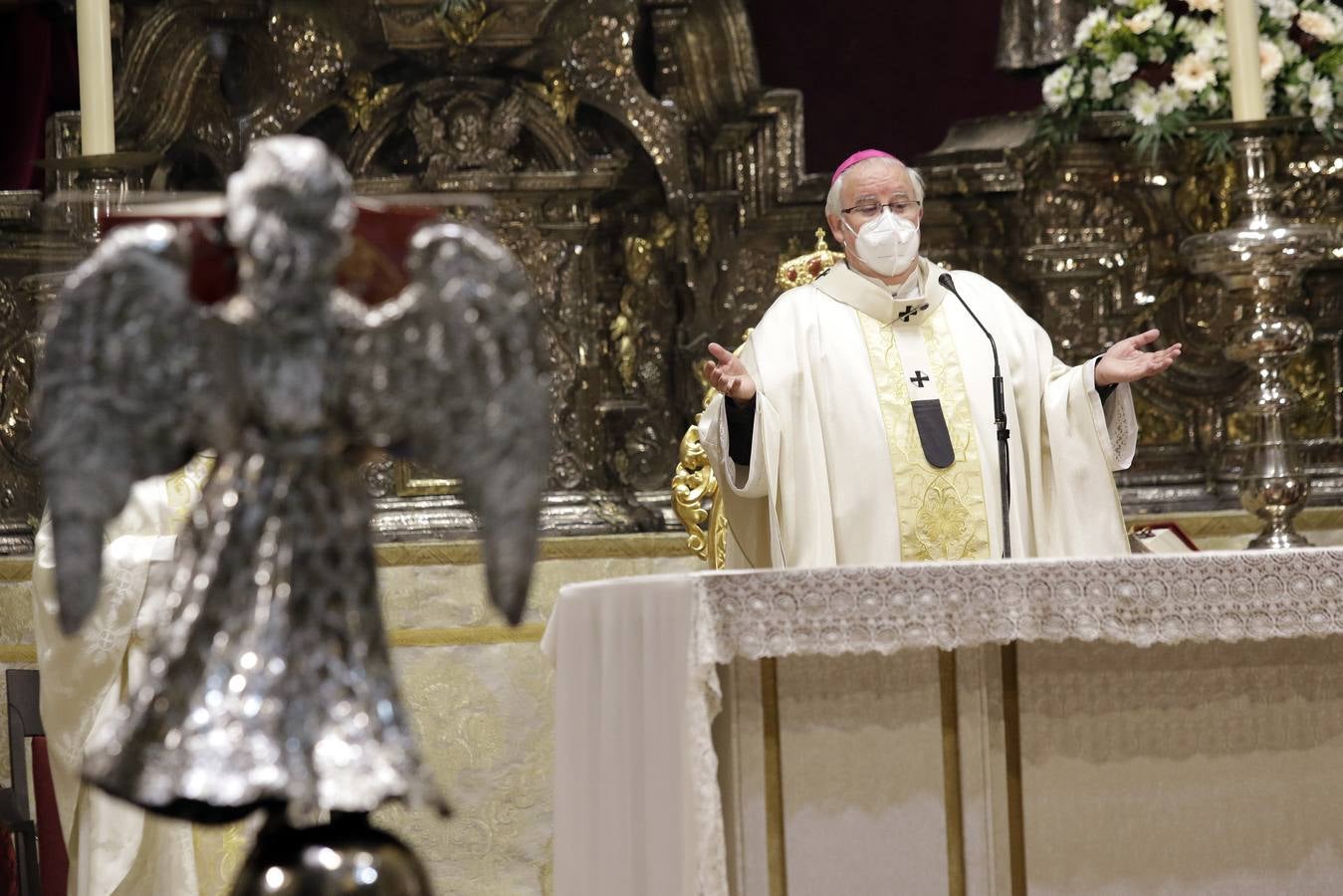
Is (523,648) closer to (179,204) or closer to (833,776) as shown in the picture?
(833,776)

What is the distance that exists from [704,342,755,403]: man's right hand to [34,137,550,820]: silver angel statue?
1957mm

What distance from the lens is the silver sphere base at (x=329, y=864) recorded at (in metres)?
2.38

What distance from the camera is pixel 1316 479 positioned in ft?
22.9

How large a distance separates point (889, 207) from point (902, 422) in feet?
1.88

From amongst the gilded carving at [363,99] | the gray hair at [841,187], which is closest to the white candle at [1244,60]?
the gray hair at [841,187]

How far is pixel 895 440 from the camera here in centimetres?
546

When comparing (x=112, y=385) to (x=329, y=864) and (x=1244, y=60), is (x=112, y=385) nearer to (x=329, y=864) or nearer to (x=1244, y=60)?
(x=329, y=864)

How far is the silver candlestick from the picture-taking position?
5.68 metres

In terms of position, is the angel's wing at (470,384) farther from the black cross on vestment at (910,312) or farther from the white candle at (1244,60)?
the white candle at (1244,60)

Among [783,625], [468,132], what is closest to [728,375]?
[783,625]

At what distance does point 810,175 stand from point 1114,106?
41.6 inches

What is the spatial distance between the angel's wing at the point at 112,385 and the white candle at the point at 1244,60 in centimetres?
375

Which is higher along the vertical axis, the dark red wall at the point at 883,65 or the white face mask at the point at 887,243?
the dark red wall at the point at 883,65

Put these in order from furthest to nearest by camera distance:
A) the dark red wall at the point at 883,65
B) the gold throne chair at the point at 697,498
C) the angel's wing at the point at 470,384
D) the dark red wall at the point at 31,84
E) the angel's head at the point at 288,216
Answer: the dark red wall at the point at 883,65, the dark red wall at the point at 31,84, the gold throne chair at the point at 697,498, the angel's wing at the point at 470,384, the angel's head at the point at 288,216
